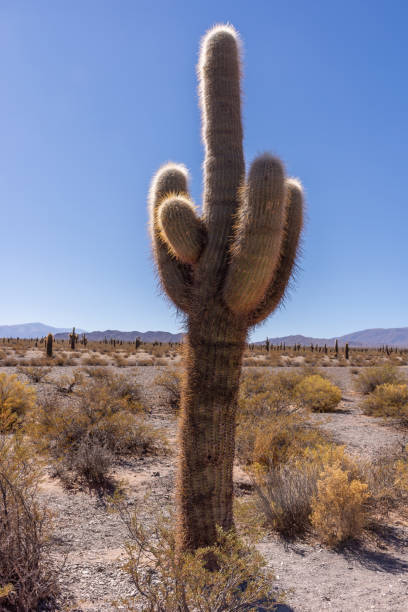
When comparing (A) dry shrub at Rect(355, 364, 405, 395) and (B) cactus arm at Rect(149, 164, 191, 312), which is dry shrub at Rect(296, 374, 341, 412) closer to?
(A) dry shrub at Rect(355, 364, 405, 395)

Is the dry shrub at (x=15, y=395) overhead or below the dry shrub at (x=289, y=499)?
overhead

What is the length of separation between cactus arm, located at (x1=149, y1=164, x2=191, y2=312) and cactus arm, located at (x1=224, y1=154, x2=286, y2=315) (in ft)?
2.43

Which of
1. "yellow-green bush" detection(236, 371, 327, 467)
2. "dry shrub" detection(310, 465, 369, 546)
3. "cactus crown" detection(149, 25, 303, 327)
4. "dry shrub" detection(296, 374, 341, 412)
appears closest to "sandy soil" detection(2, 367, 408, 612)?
"dry shrub" detection(310, 465, 369, 546)

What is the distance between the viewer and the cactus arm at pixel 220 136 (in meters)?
4.63

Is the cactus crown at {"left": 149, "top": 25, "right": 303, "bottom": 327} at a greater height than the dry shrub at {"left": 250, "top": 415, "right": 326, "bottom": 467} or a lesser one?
greater

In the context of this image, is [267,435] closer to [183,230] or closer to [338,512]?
[338,512]

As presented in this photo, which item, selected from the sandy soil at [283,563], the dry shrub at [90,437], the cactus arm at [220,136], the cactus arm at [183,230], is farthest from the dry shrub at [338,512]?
the dry shrub at [90,437]

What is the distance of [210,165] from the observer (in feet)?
16.8

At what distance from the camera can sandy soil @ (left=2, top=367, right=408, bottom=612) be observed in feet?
13.3

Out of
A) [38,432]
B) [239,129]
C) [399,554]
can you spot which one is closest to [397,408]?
[399,554]

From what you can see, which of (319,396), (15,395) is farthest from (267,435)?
(319,396)

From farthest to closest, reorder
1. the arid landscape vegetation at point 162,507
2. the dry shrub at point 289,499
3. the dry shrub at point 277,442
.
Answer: the dry shrub at point 277,442
the dry shrub at point 289,499
the arid landscape vegetation at point 162,507

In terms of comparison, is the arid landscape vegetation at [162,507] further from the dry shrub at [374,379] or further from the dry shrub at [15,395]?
the dry shrub at [374,379]

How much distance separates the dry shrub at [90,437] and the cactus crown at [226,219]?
160 inches
